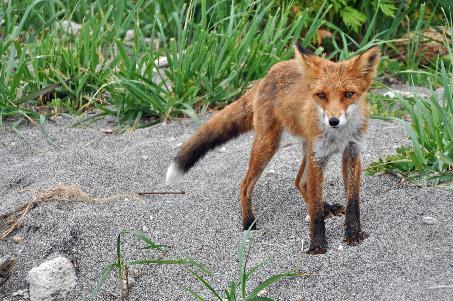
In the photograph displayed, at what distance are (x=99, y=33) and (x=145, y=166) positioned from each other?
6.48ft

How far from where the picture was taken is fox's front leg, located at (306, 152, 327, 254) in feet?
15.6

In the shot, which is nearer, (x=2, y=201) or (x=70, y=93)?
(x=2, y=201)

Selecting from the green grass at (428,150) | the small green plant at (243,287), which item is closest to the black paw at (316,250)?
the small green plant at (243,287)

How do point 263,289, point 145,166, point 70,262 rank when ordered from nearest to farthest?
point 263,289
point 70,262
point 145,166

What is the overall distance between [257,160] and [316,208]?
638mm

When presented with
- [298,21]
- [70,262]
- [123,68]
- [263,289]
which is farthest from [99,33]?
[263,289]

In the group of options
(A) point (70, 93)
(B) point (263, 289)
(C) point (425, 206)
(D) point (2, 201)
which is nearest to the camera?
(B) point (263, 289)

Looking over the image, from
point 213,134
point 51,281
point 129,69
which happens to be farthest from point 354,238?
point 129,69

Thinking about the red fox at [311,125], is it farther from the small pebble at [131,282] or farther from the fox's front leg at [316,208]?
the small pebble at [131,282]

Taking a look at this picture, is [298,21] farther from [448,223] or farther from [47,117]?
[448,223]

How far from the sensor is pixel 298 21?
750cm

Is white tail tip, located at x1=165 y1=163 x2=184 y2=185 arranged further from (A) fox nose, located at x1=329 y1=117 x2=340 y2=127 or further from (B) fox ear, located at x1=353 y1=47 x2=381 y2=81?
(B) fox ear, located at x1=353 y1=47 x2=381 y2=81

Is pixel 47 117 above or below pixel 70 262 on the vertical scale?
below

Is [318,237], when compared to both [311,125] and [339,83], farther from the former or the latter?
[339,83]
